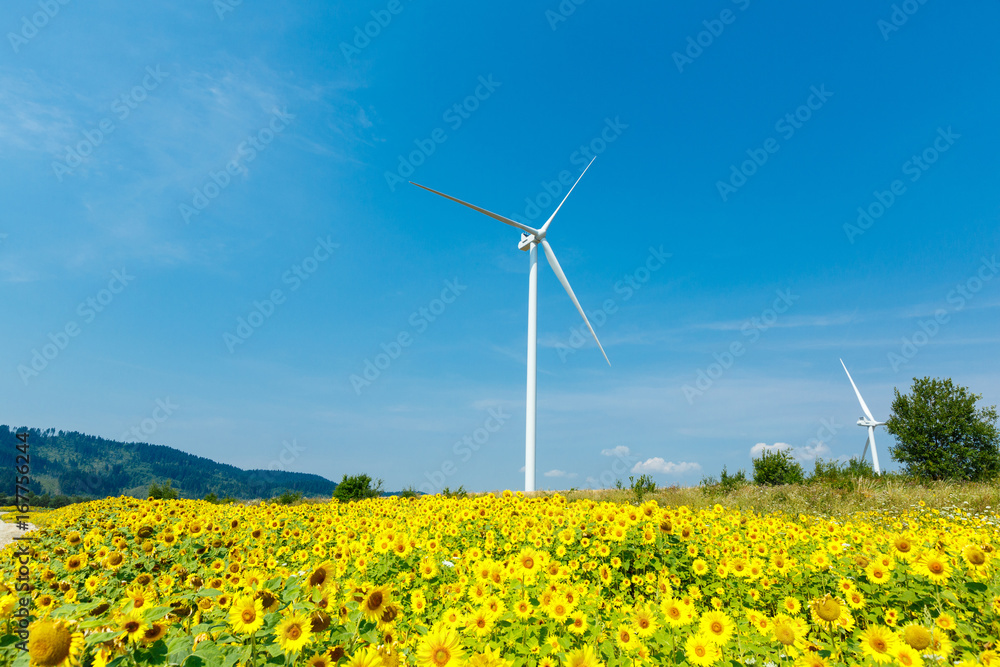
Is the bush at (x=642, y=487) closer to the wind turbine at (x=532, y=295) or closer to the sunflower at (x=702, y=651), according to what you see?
the wind turbine at (x=532, y=295)

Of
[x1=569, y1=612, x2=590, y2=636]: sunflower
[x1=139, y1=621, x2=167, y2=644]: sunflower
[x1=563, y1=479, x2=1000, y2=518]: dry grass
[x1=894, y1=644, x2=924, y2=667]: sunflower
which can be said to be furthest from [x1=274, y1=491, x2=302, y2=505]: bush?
[x1=894, y1=644, x2=924, y2=667]: sunflower

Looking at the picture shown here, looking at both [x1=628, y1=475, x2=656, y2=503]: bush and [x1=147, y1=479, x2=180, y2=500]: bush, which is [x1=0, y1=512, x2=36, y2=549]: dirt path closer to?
[x1=147, y1=479, x2=180, y2=500]: bush

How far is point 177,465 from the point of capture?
170 meters

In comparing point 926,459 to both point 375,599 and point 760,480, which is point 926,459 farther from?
point 375,599

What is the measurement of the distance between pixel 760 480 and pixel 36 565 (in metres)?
31.6

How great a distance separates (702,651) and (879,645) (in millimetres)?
1231

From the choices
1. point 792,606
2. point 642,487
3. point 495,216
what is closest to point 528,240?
point 495,216

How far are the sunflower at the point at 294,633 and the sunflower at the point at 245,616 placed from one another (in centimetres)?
16

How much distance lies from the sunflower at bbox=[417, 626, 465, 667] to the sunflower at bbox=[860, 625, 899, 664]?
2791 millimetres

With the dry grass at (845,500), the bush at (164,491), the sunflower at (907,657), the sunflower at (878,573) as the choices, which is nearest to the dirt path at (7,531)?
the bush at (164,491)

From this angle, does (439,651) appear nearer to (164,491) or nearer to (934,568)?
(934,568)

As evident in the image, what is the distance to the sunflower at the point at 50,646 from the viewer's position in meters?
2.33

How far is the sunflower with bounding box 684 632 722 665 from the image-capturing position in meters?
3.32

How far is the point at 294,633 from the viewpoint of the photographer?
2.61 metres
